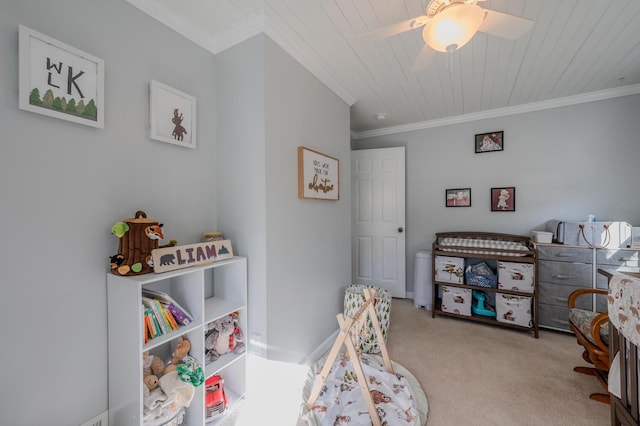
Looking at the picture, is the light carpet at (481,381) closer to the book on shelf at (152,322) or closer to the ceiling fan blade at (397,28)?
the book on shelf at (152,322)

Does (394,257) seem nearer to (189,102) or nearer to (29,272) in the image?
(189,102)

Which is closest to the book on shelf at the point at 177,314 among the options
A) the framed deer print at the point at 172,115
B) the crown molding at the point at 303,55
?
the framed deer print at the point at 172,115

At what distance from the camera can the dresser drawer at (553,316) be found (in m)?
2.43

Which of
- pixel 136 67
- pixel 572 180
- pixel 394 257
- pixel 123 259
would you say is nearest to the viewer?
pixel 123 259

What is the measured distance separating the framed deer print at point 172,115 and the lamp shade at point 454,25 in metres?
1.44

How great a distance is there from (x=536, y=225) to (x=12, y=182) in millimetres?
4187

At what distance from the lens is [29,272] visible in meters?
1.05

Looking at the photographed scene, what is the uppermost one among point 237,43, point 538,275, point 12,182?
point 237,43

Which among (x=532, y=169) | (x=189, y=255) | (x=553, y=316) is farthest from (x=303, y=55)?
(x=553, y=316)

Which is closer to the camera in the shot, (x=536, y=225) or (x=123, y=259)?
(x=123, y=259)

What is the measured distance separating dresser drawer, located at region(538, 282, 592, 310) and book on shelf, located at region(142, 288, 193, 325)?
3.19 m

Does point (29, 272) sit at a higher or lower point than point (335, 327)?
higher

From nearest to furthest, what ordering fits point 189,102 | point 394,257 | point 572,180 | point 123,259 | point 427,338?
point 123,259
point 189,102
point 427,338
point 572,180
point 394,257

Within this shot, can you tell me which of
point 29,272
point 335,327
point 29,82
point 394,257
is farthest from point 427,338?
point 29,82
